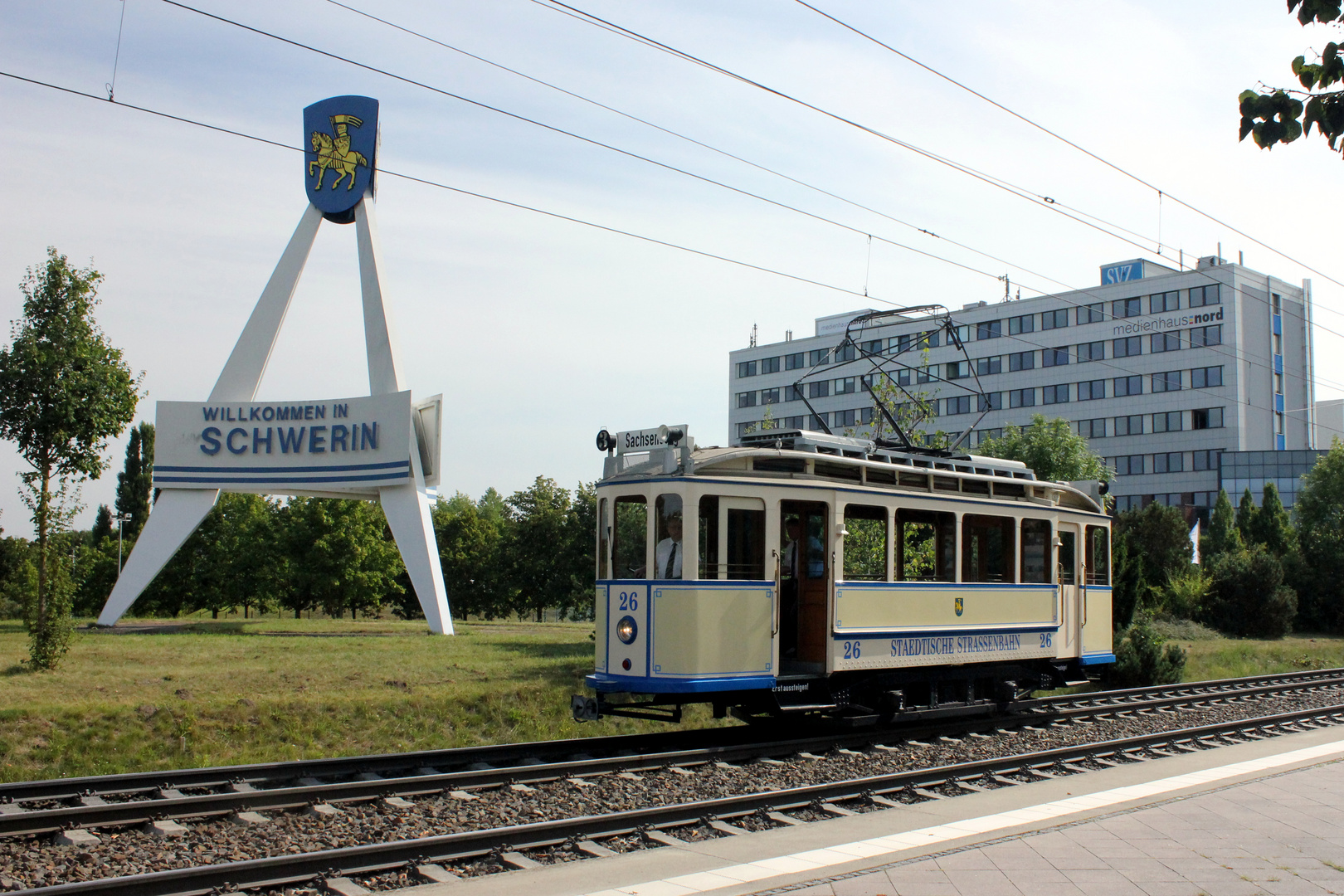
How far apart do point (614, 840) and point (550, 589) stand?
46.9 m

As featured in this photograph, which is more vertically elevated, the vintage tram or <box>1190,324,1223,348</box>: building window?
<box>1190,324,1223,348</box>: building window

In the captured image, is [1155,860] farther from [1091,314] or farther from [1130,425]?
[1091,314]

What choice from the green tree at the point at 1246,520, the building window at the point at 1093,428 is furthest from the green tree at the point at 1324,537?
the building window at the point at 1093,428

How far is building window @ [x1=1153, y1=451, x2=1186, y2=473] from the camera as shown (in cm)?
7288

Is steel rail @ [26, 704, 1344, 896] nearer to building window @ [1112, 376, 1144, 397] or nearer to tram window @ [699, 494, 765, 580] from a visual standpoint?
tram window @ [699, 494, 765, 580]

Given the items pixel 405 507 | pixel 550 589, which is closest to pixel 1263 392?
pixel 550 589

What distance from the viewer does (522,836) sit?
777 centimetres

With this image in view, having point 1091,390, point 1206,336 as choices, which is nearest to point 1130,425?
point 1091,390

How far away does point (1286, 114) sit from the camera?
18.5 ft

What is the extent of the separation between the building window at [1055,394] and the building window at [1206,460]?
9.64 metres

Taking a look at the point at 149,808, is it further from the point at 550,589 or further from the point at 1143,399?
the point at 1143,399

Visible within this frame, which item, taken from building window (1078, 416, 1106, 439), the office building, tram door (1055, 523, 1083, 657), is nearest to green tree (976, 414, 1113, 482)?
the office building

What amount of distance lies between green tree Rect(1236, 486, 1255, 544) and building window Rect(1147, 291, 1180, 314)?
18.3 meters

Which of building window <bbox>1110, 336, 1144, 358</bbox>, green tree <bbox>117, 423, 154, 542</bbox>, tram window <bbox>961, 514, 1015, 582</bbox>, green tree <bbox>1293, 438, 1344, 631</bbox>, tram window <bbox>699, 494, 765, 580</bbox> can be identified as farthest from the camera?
building window <bbox>1110, 336, 1144, 358</bbox>
